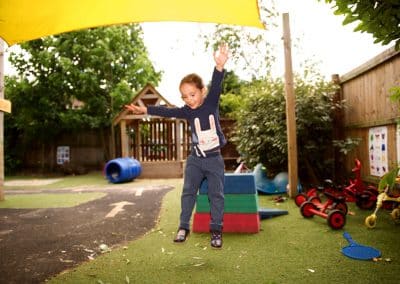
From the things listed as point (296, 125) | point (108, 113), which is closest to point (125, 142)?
point (108, 113)

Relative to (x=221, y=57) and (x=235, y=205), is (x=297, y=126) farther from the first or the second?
(x=221, y=57)

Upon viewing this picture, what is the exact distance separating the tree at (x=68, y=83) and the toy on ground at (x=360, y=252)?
11.6 m

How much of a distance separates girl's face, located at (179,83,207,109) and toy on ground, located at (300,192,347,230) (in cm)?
226

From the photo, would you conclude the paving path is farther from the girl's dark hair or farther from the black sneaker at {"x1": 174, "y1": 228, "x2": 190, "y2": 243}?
the girl's dark hair

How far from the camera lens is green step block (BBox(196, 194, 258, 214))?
13.7 feet

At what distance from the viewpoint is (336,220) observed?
13.4 ft

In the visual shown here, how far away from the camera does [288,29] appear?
20.3 ft

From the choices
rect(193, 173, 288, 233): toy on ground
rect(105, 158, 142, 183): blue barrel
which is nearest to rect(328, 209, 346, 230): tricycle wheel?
rect(193, 173, 288, 233): toy on ground

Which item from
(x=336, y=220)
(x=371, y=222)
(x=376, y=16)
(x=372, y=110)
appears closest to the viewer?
(x=376, y=16)

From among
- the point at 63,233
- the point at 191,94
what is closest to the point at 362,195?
the point at 191,94

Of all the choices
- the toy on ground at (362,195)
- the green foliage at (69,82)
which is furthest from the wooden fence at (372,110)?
the green foliage at (69,82)

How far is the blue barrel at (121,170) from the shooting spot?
9.92 meters

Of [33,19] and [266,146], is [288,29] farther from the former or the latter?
[33,19]

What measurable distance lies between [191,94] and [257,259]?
5.16ft
